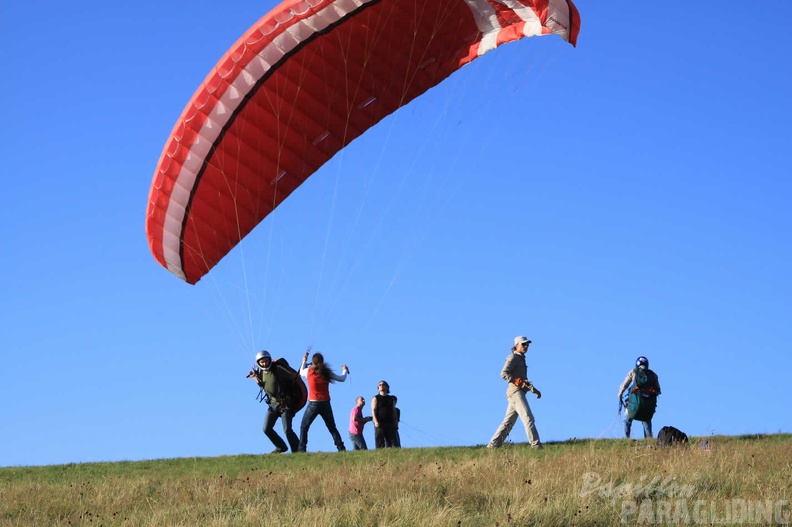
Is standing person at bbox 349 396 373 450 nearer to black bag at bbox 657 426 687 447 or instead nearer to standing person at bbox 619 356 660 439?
standing person at bbox 619 356 660 439

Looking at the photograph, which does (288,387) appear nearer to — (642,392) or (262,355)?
(262,355)

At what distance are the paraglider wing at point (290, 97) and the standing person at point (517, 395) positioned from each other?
412 cm

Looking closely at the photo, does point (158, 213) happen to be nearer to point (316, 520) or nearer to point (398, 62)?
point (398, 62)

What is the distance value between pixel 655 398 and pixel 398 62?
5.93 meters

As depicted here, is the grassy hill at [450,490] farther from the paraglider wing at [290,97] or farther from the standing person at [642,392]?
the paraglider wing at [290,97]

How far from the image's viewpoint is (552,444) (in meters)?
14.3

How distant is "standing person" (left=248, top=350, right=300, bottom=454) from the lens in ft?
50.0

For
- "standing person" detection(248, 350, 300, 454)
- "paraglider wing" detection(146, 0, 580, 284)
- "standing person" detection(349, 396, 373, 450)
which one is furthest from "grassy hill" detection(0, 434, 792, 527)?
"paraglider wing" detection(146, 0, 580, 284)

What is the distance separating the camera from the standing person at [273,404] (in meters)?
15.2

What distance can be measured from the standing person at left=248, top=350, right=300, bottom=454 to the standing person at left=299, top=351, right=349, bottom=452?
0.21 metres

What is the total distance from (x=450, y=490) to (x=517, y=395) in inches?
128

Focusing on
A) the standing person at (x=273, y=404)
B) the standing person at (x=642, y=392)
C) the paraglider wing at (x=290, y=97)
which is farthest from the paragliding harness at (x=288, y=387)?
the standing person at (x=642, y=392)

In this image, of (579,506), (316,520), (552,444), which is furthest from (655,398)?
(316,520)

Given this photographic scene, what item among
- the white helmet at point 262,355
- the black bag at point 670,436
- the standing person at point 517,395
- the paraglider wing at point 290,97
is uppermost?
the paraglider wing at point 290,97
